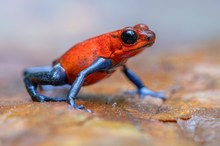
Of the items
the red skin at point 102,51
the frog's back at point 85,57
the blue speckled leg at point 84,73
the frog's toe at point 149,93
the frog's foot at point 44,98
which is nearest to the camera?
the blue speckled leg at point 84,73

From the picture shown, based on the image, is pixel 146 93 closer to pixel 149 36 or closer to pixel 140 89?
pixel 140 89

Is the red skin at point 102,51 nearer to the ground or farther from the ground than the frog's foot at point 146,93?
farther from the ground

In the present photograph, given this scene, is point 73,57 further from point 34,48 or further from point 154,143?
point 34,48

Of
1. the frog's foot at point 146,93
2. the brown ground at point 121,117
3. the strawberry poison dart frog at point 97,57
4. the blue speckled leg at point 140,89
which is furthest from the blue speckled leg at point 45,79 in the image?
the frog's foot at point 146,93

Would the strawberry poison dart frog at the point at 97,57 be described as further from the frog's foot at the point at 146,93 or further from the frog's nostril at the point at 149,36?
the frog's foot at the point at 146,93

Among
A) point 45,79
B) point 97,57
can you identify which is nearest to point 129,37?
point 97,57

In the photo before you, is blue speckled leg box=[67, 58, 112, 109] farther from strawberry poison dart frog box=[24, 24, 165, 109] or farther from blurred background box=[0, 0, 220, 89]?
blurred background box=[0, 0, 220, 89]

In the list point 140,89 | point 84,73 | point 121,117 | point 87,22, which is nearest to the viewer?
point 121,117
